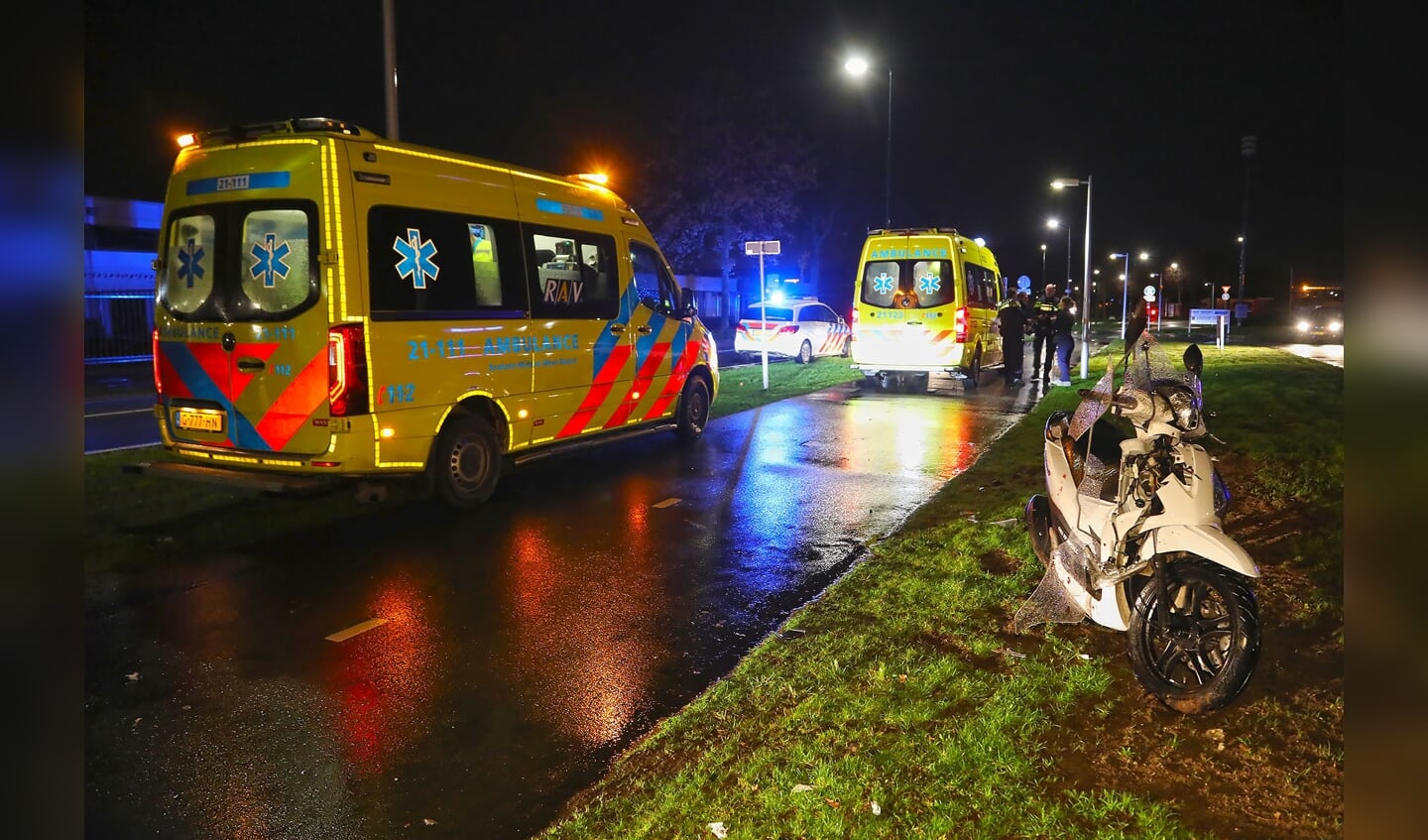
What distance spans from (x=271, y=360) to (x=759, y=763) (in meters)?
5.25

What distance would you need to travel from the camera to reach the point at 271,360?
7.38m

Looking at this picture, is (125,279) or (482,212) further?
(125,279)

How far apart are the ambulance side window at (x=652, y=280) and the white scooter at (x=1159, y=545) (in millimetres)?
6761

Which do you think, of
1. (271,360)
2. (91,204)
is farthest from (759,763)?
(91,204)

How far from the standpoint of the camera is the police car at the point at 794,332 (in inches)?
989

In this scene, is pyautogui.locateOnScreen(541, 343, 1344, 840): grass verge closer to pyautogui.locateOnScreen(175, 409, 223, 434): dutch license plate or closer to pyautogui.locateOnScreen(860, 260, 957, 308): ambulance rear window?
pyautogui.locateOnScreen(175, 409, 223, 434): dutch license plate

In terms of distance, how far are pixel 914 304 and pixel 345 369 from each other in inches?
475

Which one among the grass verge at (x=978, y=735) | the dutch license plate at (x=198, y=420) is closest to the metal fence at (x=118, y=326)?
the dutch license plate at (x=198, y=420)

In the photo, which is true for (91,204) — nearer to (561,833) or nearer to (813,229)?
(561,833)

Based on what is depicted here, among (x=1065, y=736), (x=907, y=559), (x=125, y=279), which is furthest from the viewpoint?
(x=125, y=279)

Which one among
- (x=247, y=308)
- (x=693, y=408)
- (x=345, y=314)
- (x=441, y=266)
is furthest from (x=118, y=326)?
(x=345, y=314)

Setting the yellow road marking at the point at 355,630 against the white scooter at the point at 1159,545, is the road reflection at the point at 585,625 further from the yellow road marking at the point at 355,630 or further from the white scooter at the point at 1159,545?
the white scooter at the point at 1159,545

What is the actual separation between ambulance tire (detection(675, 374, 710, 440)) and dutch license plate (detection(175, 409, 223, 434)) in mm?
5402

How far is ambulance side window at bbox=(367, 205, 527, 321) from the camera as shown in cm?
765
